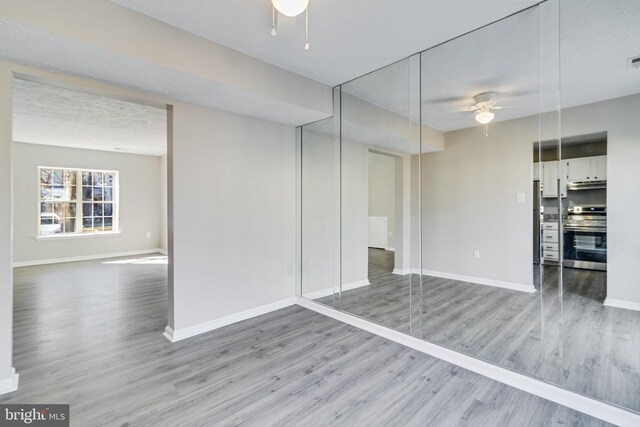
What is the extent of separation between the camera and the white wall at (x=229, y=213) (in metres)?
2.86

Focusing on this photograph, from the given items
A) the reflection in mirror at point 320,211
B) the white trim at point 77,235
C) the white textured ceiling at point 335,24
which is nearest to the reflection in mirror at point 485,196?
the white textured ceiling at point 335,24

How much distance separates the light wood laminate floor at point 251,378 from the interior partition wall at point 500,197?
390mm

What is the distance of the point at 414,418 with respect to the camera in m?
1.79

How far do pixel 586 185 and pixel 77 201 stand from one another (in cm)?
903

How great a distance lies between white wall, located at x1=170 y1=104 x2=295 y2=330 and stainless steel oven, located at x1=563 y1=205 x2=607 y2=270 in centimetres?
280

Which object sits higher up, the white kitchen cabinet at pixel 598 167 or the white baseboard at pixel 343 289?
the white kitchen cabinet at pixel 598 167

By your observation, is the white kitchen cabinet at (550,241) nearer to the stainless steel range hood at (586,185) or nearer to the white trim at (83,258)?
the stainless steel range hood at (586,185)

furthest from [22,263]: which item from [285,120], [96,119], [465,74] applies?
[465,74]

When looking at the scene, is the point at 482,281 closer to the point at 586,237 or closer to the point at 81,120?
the point at 586,237

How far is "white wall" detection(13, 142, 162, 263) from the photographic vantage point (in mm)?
6066

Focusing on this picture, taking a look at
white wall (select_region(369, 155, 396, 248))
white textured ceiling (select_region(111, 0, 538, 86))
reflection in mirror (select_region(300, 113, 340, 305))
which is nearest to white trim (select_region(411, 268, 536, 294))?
white wall (select_region(369, 155, 396, 248))

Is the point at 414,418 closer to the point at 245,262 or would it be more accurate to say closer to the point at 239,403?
the point at 239,403

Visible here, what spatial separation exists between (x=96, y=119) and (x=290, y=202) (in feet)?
11.6

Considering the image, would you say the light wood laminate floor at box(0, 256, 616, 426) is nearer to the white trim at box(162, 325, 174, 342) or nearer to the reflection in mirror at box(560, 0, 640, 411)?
the white trim at box(162, 325, 174, 342)
